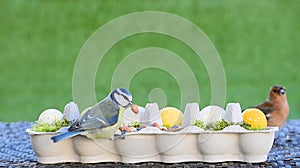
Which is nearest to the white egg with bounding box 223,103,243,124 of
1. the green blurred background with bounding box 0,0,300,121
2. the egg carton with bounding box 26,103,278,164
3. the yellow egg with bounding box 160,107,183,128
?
the egg carton with bounding box 26,103,278,164

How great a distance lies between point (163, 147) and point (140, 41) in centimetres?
285

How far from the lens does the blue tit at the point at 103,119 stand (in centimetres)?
136

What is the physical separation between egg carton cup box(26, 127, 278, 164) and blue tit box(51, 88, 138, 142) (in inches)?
2.2

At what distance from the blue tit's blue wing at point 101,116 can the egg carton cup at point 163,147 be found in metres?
0.08

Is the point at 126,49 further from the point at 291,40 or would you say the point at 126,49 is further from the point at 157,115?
the point at 157,115

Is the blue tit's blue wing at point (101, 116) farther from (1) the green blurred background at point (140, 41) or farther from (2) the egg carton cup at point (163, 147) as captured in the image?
(1) the green blurred background at point (140, 41)

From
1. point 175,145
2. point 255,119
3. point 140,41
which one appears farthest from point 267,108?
point 140,41

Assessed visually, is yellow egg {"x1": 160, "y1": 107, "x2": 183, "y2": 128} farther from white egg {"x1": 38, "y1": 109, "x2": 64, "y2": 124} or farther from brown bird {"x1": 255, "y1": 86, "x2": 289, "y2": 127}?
brown bird {"x1": 255, "y1": 86, "x2": 289, "y2": 127}

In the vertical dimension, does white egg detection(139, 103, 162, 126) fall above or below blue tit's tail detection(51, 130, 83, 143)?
above

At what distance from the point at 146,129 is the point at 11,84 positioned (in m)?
2.99

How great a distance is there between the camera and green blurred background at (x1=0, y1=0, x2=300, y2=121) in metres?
4.19

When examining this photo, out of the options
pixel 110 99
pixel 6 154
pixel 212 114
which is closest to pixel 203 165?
pixel 212 114

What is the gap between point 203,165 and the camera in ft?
4.68

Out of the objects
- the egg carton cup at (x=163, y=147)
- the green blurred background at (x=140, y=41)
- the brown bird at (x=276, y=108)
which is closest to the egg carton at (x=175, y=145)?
the egg carton cup at (x=163, y=147)
